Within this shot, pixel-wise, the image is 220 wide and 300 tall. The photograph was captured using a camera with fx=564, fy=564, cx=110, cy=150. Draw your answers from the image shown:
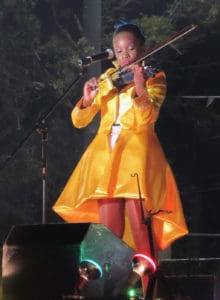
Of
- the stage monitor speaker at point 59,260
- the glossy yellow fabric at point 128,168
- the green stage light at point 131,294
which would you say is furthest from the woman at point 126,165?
the green stage light at point 131,294

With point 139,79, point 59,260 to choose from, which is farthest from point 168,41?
point 59,260

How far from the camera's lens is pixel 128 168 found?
304 cm

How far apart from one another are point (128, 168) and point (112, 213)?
27 cm

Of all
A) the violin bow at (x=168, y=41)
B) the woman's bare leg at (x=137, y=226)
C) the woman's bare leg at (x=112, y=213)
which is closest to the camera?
the violin bow at (x=168, y=41)

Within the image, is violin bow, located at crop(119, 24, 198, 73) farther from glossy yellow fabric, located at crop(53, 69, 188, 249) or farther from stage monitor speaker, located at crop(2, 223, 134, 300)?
stage monitor speaker, located at crop(2, 223, 134, 300)

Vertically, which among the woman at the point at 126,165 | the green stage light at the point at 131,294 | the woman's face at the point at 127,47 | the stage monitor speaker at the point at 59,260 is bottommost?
the green stage light at the point at 131,294

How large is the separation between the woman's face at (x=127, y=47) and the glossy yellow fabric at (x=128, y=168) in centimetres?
12

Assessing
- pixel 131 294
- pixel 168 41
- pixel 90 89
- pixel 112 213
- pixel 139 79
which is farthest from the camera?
pixel 90 89

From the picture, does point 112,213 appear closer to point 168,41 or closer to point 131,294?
point 131,294

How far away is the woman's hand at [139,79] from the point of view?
298 centimetres

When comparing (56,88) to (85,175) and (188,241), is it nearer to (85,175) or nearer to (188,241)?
(188,241)

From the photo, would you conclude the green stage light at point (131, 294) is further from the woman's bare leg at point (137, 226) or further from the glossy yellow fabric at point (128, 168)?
the glossy yellow fabric at point (128, 168)

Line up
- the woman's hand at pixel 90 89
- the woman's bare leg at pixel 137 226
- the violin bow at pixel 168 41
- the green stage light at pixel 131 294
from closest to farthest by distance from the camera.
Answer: the green stage light at pixel 131 294, the violin bow at pixel 168 41, the woman's bare leg at pixel 137 226, the woman's hand at pixel 90 89

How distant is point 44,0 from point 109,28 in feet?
2.40
